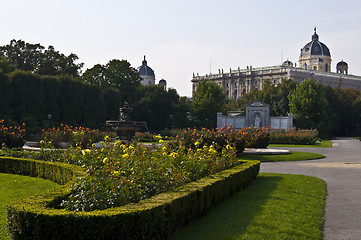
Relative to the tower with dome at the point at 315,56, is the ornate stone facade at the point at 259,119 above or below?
below

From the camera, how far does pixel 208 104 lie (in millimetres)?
58281

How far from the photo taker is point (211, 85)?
60.6 meters

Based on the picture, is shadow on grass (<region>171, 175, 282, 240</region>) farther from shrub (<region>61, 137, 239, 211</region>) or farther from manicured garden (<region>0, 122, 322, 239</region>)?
shrub (<region>61, 137, 239, 211</region>)

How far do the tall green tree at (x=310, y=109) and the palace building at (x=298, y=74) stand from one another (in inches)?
2250

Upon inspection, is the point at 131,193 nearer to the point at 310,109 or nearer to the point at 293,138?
the point at 293,138

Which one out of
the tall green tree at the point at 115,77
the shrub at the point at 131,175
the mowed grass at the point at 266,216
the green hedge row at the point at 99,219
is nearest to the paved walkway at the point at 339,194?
the mowed grass at the point at 266,216

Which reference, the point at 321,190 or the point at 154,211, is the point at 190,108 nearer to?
the point at 321,190

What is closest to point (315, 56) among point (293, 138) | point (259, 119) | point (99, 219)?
point (259, 119)

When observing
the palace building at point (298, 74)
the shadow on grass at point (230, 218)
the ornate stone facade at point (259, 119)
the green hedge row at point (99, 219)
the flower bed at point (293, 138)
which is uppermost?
the palace building at point (298, 74)

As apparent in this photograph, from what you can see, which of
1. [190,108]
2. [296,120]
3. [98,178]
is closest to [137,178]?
[98,178]

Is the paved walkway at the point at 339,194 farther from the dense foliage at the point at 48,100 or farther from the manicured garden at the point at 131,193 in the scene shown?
the dense foliage at the point at 48,100

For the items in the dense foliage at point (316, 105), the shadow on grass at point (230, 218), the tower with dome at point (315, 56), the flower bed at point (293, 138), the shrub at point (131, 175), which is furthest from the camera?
the tower with dome at point (315, 56)

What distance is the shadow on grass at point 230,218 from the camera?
737 cm

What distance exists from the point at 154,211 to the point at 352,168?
13.3m
